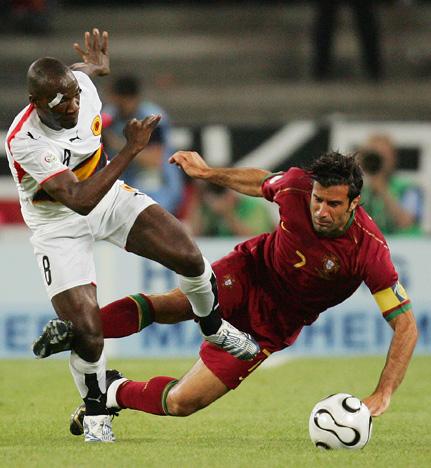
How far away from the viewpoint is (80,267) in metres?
6.61

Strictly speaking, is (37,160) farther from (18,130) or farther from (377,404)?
(377,404)

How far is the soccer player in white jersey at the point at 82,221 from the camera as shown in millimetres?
6242

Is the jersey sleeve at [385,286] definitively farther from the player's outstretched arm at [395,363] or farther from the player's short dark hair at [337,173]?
the player's short dark hair at [337,173]

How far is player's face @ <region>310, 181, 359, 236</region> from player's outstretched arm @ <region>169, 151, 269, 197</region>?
0.62 m

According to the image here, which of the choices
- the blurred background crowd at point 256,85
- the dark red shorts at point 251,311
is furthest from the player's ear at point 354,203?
the blurred background crowd at point 256,85

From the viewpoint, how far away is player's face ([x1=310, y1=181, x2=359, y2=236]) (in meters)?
6.36

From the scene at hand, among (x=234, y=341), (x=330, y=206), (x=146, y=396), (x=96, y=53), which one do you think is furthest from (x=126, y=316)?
(x=96, y=53)

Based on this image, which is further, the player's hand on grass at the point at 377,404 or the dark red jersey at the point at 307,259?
the dark red jersey at the point at 307,259

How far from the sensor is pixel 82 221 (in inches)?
267

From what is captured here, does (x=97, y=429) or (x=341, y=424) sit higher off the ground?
(x=341, y=424)

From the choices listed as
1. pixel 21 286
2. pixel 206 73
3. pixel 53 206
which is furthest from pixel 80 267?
pixel 206 73

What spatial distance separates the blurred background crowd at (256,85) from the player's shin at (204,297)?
18.2 ft

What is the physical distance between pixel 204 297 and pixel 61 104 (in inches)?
51.8

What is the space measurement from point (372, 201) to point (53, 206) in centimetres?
626
